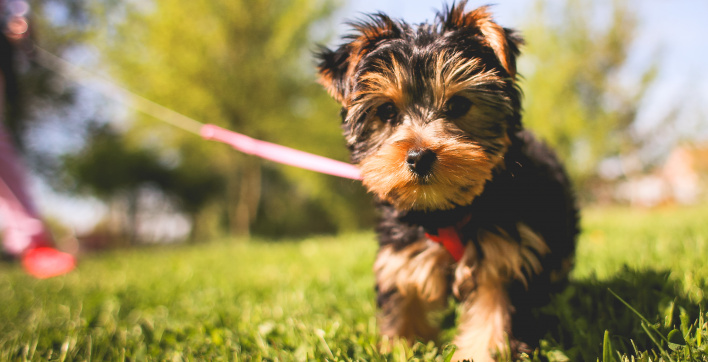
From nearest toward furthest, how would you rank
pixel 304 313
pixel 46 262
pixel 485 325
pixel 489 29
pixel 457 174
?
pixel 457 174 < pixel 485 325 < pixel 489 29 < pixel 304 313 < pixel 46 262

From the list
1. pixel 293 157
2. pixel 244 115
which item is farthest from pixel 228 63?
pixel 293 157

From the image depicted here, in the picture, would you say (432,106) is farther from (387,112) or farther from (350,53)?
(350,53)

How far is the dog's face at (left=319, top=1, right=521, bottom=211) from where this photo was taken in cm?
188

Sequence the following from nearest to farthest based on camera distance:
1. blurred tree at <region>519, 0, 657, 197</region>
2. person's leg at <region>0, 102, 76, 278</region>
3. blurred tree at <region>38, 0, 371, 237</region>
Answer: person's leg at <region>0, 102, 76, 278</region> → blurred tree at <region>38, 0, 371, 237</region> → blurred tree at <region>519, 0, 657, 197</region>

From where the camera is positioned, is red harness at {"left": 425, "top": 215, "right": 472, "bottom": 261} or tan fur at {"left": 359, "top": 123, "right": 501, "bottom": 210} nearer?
tan fur at {"left": 359, "top": 123, "right": 501, "bottom": 210}

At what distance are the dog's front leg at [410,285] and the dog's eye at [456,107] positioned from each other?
2.18 feet

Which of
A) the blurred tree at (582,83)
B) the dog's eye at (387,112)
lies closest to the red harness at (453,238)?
the dog's eye at (387,112)

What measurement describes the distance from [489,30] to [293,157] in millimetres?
1388

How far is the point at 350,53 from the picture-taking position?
2.32m

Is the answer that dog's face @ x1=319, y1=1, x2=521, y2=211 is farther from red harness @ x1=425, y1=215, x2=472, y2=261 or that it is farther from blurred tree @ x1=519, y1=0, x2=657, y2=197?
blurred tree @ x1=519, y1=0, x2=657, y2=197

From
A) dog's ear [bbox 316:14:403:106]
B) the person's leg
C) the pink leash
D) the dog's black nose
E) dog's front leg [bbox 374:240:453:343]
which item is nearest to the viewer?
the dog's black nose

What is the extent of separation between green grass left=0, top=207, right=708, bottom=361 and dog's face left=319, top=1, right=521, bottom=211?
0.78 meters

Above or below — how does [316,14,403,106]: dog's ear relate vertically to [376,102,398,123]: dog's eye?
above

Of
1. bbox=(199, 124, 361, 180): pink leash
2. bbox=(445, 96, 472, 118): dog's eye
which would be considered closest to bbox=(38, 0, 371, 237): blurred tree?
bbox=(199, 124, 361, 180): pink leash
